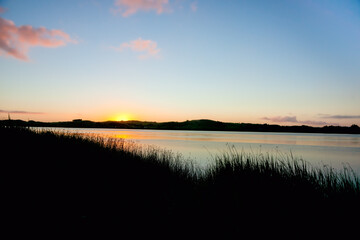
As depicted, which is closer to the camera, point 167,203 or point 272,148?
point 167,203

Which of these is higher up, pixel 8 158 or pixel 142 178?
pixel 8 158

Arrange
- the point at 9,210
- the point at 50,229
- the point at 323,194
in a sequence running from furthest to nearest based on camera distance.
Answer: the point at 323,194, the point at 9,210, the point at 50,229

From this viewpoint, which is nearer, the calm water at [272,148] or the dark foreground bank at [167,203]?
the dark foreground bank at [167,203]

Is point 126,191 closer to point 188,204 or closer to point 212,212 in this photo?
point 188,204

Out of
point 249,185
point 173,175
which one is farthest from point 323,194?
point 173,175

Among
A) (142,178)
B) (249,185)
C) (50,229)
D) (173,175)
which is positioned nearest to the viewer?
(50,229)

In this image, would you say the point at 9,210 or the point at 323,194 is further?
the point at 323,194

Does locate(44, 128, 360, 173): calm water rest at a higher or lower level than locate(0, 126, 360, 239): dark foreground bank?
lower

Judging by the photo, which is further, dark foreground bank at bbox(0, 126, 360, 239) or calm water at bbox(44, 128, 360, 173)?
calm water at bbox(44, 128, 360, 173)

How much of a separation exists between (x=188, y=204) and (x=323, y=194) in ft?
12.6

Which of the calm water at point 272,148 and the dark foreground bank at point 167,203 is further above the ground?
the dark foreground bank at point 167,203

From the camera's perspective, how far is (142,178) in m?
8.61

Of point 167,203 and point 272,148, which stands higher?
point 167,203

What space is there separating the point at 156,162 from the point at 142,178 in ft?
10.3
